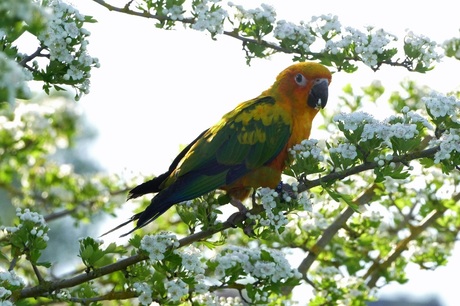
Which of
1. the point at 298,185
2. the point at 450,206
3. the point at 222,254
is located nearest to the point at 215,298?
the point at 222,254

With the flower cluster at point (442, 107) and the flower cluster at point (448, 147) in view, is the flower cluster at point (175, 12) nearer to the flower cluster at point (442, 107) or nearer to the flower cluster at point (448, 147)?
the flower cluster at point (442, 107)

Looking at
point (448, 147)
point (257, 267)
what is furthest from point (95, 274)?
point (448, 147)

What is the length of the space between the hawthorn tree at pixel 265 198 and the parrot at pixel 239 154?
97 mm

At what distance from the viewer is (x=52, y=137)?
7016mm

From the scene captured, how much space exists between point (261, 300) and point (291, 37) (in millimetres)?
1391

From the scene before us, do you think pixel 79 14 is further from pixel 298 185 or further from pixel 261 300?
pixel 261 300

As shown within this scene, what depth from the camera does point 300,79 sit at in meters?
5.98

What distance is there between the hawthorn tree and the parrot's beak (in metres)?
0.24

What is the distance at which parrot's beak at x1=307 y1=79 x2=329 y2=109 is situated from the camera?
5.89 meters

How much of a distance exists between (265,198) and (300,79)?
1.84 metres

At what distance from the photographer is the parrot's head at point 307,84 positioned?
5871mm

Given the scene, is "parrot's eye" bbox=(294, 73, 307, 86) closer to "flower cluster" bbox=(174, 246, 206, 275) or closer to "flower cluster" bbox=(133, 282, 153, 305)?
"flower cluster" bbox=(174, 246, 206, 275)

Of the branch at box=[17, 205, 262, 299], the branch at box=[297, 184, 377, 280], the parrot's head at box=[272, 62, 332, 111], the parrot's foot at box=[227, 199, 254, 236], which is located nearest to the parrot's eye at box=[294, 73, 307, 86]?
the parrot's head at box=[272, 62, 332, 111]

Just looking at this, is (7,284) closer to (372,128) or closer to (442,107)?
(372,128)
